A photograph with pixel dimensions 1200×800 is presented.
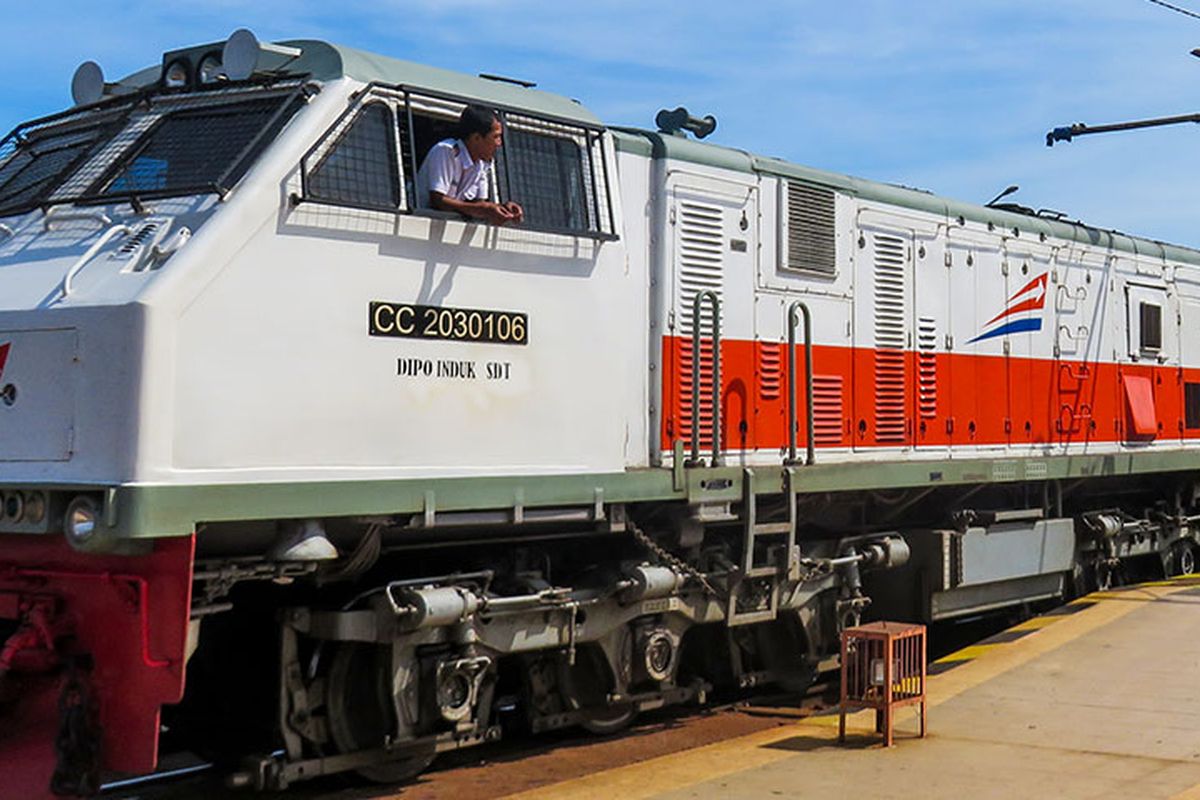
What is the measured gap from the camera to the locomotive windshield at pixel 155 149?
6.51 m

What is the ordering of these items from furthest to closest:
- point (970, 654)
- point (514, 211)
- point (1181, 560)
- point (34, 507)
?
point (1181, 560) < point (970, 654) < point (514, 211) < point (34, 507)

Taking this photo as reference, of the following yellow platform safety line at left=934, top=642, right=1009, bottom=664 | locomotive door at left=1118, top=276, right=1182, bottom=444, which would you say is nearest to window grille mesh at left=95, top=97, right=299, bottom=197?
yellow platform safety line at left=934, top=642, right=1009, bottom=664

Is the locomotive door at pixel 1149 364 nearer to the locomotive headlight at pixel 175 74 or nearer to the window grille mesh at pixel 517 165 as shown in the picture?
the window grille mesh at pixel 517 165

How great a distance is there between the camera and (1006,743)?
7852 millimetres

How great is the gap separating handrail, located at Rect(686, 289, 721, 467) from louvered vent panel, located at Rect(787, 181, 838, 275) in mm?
1235

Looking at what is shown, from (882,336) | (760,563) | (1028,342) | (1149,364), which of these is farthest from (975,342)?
(1149,364)

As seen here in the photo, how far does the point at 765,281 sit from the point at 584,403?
2269 millimetres

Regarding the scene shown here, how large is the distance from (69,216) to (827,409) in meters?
5.44

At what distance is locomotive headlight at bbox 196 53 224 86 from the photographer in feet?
23.4

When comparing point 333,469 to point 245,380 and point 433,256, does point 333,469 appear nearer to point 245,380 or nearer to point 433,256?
point 245,380

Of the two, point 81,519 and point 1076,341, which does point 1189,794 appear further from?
point 1076,341

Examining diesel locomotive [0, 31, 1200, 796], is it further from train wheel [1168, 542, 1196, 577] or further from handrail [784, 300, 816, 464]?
train wheel [1168, 542, 1196, 577]

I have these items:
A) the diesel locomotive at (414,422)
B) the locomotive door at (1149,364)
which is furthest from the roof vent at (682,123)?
the locomotive door at (1149,364)

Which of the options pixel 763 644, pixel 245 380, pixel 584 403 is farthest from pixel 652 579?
pixel 245 380
